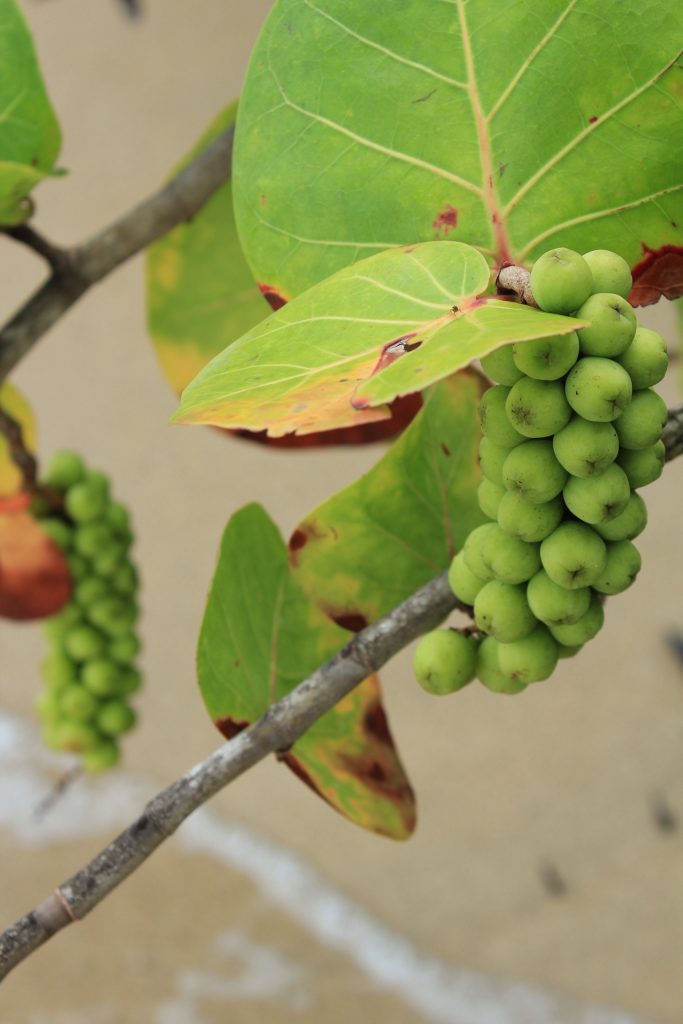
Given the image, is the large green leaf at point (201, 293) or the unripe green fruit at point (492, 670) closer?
the unripe green fruit at point (492, 670)

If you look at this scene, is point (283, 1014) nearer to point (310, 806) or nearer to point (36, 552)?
point (310, 806)

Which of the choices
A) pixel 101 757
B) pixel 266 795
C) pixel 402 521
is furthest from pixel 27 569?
pixel 266 795

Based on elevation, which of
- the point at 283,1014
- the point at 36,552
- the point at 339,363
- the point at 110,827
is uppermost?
the point at 339,363

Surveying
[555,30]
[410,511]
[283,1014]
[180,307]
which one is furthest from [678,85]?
[283,1014]

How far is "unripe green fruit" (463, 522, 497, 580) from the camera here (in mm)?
228

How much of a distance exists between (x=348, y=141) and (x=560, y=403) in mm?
88

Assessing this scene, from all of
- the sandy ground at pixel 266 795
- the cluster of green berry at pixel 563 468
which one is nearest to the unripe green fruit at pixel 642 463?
the cluster of green berry at pixel 563 468

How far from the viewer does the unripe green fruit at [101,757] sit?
0.57 m

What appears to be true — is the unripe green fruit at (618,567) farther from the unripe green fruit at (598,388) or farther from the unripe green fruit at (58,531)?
the unripe green fruit at (58,531)

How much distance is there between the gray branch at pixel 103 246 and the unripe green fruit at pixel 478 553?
210mm

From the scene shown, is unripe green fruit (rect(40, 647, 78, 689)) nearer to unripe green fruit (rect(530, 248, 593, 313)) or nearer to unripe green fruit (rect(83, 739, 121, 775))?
unripe green fruit (rect(83, 739, 121, 775))

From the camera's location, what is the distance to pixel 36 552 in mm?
496

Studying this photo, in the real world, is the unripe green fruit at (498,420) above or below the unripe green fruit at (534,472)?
above

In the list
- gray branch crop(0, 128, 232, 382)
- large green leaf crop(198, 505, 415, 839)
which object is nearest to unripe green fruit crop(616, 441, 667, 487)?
large green leaf crop(198, 505, 415, 839)
